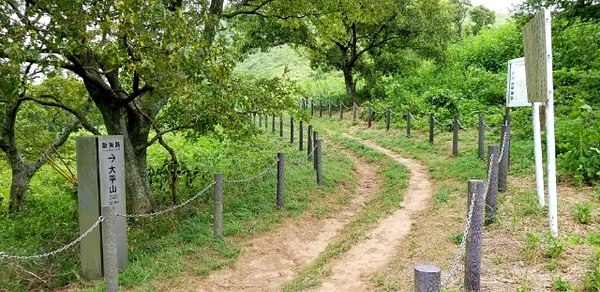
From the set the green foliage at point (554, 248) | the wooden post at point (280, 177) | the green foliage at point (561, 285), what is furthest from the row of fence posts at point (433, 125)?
the wooden post at point (280, 177)

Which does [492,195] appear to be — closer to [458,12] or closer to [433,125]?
[433,125]

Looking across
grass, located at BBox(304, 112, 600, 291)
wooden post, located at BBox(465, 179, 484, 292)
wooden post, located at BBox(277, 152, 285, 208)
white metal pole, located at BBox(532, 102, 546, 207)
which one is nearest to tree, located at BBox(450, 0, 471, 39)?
grass, located at BBox(304, 112, 600, 291)

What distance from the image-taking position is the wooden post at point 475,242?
391 centimetres

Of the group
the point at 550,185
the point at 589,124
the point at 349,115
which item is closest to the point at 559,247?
the point at 550,185

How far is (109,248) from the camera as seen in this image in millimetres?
5176

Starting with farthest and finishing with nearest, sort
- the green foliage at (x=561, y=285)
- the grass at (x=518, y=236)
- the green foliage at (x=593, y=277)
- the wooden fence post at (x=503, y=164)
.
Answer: the wooden fence post at (x=503, y=164) < the grass at (x=518, y=236) < the green foliage at (x=561, y=285) < the green foliage at (x=593, y=277)

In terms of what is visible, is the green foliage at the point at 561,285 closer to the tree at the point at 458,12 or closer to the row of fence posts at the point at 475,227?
the row of fence posts at the point at 475,227

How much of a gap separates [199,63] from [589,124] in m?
6.88

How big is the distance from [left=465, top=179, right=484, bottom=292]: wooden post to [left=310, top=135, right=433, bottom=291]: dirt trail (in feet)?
3.99

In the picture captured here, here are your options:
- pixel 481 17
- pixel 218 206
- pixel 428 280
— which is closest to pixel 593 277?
pixel 428 280

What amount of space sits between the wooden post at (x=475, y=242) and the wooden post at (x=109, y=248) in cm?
392

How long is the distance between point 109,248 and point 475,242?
4.04 meters

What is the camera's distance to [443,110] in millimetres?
16328

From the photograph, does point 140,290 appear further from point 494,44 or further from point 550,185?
point 494,44
